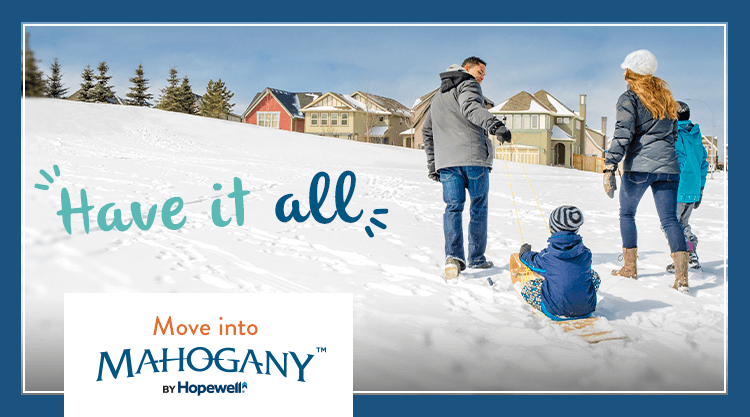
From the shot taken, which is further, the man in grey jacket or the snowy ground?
the man in grey jacket

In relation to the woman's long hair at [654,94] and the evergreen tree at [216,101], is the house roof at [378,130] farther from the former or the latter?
the woman's long hair at [654,94]

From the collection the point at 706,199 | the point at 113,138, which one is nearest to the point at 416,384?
the point at 706,199

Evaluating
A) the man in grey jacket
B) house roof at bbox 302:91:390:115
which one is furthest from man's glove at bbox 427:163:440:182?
Result: house roof at bbox 302:91:390:115

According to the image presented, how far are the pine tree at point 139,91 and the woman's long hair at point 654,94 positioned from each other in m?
3.05

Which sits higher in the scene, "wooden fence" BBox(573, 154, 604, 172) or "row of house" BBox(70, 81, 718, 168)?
"row of house" BBox(70, 81, 718, 168)

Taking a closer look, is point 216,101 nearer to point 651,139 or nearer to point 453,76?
point 453,76

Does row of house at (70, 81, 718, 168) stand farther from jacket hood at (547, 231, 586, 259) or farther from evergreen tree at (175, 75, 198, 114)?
jacket hood at (547, 231, 586, 259)

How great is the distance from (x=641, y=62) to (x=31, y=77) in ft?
12.0

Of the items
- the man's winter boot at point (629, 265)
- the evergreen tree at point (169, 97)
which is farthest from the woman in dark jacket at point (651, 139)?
the evergreen tree at point (169, 97)

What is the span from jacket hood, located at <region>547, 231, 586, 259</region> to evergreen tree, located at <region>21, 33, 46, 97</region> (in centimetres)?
314

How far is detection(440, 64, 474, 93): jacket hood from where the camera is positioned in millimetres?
3195

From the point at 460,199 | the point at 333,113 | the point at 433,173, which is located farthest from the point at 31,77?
the point at 460,199

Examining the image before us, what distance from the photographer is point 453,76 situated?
321cm

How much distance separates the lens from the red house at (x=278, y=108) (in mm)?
3623
